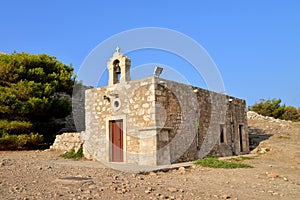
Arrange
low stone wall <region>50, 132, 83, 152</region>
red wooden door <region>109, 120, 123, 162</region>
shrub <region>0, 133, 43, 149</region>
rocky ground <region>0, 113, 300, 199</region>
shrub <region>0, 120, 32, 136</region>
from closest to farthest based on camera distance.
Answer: rocky ground <region>0, 113, 300, 199</region>, red wooden door <region>109, 120, 123, 162</region>, low stone wall <region>50, 132, 83, 152</region>, shrub <region>0, 133, 43, 149</region>, shrub <region>0, 120, 32, 136</region>

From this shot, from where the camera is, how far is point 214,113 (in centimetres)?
1166

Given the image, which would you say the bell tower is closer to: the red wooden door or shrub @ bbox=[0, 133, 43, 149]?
the red wooden door

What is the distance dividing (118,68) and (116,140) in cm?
256

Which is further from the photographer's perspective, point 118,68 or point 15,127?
point 15,127

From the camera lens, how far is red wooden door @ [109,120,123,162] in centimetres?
955

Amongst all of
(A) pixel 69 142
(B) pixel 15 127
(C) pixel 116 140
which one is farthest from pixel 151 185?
(B) pixel 15 127

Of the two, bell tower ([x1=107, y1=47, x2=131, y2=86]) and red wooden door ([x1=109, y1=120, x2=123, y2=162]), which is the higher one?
bell tower ([x1=107, y1=47, x2=131, y2=86])

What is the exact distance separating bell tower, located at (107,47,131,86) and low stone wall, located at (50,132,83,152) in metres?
2.84

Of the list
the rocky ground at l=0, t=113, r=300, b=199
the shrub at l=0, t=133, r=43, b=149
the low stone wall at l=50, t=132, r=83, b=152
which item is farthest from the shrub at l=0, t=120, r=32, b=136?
the rocky ground at l=0, t=113, r=300, b=199

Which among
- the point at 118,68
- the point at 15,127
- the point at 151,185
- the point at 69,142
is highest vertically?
the point at 118,68

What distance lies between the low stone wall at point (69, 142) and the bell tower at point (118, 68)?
284cm

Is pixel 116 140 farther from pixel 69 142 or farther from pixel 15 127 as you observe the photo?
pixel 15 127

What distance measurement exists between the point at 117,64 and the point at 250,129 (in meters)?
12.3

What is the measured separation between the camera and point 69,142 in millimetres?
11883
